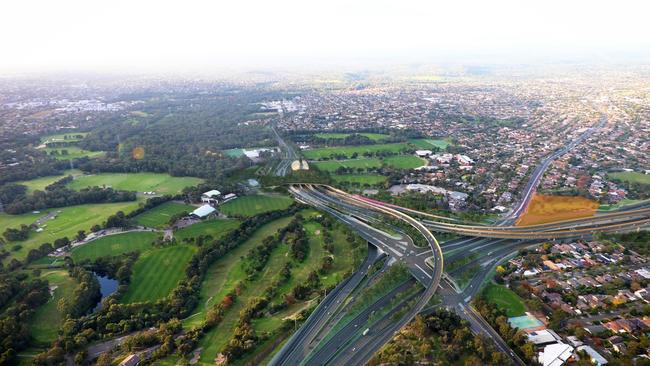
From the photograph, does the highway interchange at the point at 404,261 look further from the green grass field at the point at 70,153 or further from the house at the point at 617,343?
the green grass field at the point at 70,153

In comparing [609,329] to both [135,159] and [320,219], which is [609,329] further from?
[135,159]

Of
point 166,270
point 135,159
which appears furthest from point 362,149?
point 166,270

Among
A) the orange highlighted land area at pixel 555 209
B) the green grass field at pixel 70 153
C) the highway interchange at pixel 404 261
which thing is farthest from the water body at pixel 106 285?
the green grass field at pixel 70 153

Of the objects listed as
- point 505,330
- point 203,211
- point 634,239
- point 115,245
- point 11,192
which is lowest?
point 115,245

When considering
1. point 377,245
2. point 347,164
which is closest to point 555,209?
point 377,245

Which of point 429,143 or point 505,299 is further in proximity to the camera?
point 429,143

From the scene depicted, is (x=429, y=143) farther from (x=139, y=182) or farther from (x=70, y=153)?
(x=70, y=153)
